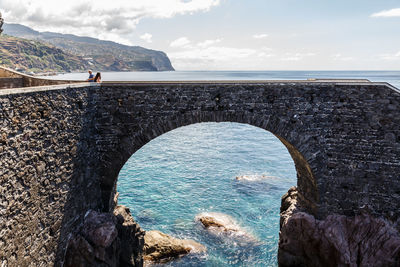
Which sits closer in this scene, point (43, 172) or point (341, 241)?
point (43, 172)

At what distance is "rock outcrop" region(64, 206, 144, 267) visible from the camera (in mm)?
11312

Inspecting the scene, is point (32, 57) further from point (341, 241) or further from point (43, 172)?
point (341, 241)

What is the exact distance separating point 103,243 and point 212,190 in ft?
49.2

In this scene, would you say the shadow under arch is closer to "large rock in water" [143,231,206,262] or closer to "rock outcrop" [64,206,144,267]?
"rock outcrop" [64,206,144,267]

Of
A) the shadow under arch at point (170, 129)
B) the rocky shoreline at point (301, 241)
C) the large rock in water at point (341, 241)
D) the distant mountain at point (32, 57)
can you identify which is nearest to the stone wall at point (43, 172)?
the shadow under arch at point (170, 129)

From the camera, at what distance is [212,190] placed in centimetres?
2564

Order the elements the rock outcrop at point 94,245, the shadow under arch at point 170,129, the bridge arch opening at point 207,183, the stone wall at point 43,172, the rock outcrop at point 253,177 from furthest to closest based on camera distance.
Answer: the rock outcrop at point 253,177 → the bridge arch opening at point 207,183 → the shadow under arch at point 170,129 → the rock outcrop at point 94,245 → the stone wall at point 43,172

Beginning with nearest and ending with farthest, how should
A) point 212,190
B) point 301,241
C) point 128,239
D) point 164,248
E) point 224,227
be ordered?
point 128,239 → point 301,241 → point 164,248 → point 224,227 → point 212,190

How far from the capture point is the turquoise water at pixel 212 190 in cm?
1741

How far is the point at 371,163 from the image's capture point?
41.7 feet

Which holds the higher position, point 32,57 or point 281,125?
point 32,57

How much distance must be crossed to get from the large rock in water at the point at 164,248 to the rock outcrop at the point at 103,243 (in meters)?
2.23

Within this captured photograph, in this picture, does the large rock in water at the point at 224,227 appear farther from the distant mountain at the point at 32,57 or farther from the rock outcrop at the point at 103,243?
the distant mountain at the point at 32,57

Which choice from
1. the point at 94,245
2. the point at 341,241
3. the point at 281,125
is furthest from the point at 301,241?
the point at 94,245
